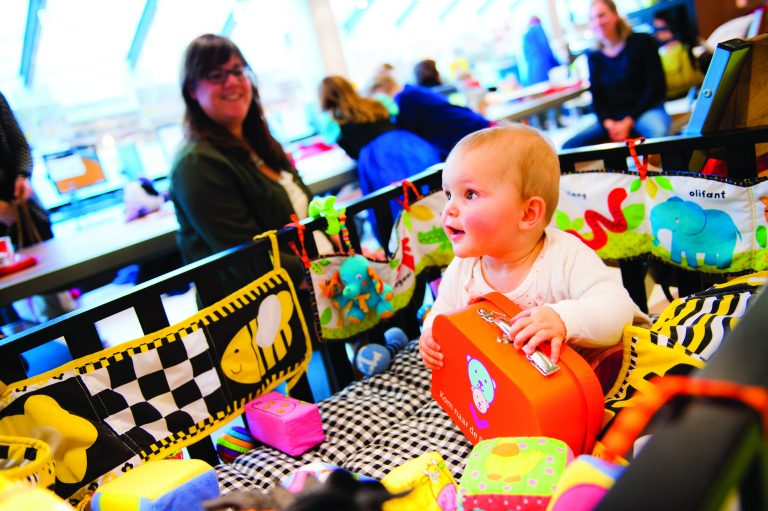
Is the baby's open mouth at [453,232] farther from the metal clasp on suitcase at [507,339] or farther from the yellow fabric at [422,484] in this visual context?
the yellow fabric at [422,484]

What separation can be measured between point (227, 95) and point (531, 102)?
2.28 meters

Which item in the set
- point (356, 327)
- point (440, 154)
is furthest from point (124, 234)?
point (440, 154)

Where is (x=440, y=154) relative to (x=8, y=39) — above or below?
below

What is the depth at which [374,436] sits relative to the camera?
50.6 inches

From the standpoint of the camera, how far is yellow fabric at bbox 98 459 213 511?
0.94 meters

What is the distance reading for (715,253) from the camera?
129cm

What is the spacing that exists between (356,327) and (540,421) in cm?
70

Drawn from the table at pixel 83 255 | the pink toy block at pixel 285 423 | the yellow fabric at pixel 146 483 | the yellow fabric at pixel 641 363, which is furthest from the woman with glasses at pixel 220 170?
the yellow fabric at pixel 641 363

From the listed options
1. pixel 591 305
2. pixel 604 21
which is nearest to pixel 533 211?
pixel 591 305

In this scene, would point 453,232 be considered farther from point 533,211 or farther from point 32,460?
point 32,460

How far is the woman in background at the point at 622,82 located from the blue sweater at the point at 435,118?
2.87ft

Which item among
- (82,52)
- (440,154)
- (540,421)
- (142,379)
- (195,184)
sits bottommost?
(540,421)

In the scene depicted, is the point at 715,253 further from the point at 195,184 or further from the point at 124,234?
the point at 124,234

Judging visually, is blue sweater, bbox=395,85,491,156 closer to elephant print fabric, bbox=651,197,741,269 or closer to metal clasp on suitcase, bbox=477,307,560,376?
elephant print fabric, bbox=651,197,741,269
